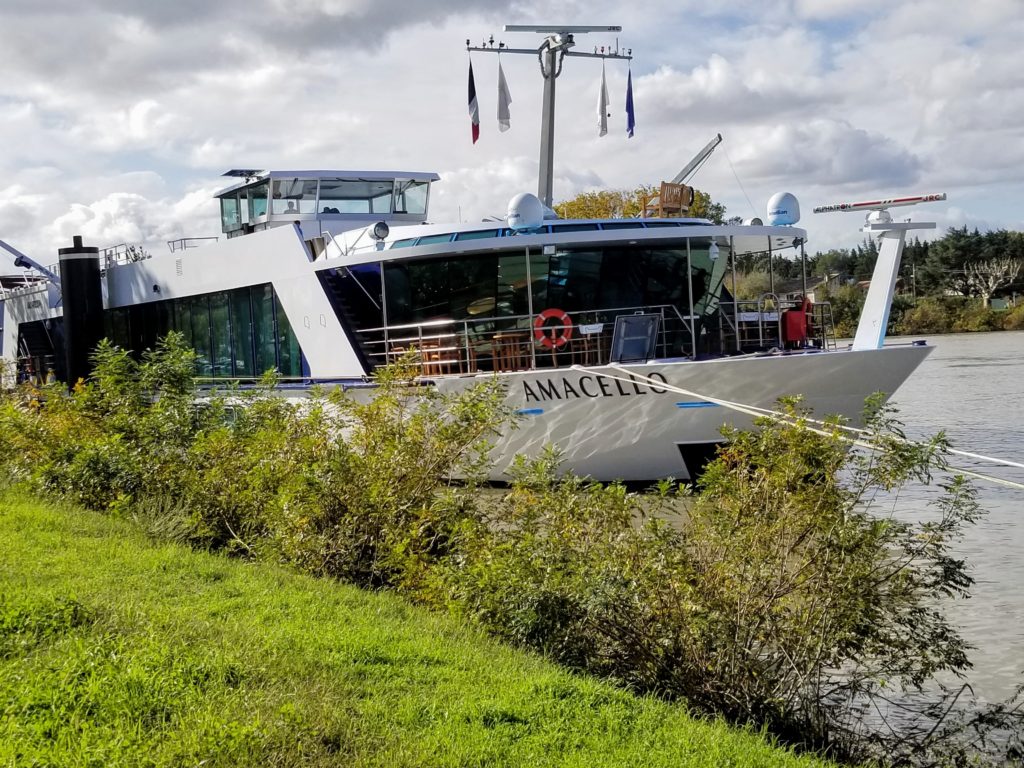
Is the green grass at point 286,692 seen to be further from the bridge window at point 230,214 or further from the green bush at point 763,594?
the bridge window at point 230,214

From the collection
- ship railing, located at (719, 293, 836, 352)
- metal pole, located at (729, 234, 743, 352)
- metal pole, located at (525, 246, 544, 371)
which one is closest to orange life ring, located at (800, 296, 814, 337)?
ship railing, located at (719, 293, 836, 352)

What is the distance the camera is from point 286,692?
504 cm

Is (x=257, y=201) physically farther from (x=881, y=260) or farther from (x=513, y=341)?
(x=881, y=260)

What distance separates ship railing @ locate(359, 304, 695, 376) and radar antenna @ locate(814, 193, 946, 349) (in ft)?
7.21

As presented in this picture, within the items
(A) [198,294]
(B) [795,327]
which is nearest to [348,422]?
(B) [795,327]

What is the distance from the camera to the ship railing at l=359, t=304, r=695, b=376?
45.9 feet

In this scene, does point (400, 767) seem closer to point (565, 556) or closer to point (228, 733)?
point (228, 733)

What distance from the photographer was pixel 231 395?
38.3 ft

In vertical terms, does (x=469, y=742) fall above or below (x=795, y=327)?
below

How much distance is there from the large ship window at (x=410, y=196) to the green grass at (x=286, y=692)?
13.3 metres

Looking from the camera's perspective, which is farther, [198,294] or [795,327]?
[198,294]

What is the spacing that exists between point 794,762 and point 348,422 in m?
5.66

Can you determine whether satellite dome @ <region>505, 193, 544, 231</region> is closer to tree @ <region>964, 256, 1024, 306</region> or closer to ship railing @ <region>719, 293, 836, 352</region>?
ship railing @ <region>719, 293, 836, 352</region>

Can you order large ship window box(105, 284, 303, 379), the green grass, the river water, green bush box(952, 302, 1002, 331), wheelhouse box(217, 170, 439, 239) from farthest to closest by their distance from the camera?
green bush box(952, 302, 1002, 331)
wheelhouse box(217, 170, 439, 239)
large ship window box(105, 284, 303, 379)
the river water
the green grass
